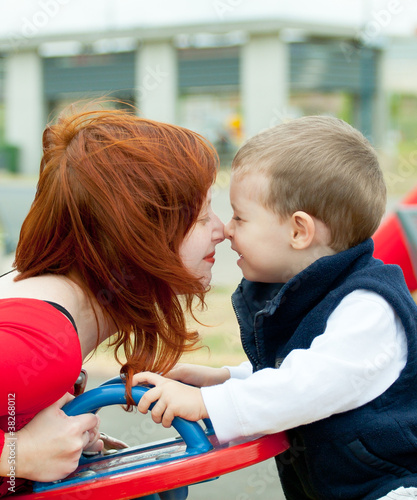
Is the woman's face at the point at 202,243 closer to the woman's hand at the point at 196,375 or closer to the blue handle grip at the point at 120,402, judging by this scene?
the woman's hand at the point at 196,375

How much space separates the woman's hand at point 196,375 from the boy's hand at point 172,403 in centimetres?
27

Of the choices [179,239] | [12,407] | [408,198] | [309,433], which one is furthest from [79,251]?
[408,198]

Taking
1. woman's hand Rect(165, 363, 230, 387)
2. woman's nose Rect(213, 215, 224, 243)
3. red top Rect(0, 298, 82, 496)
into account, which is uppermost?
woman's nose Rect(213, 215, 224, 243)

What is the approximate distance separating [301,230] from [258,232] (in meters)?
0.10

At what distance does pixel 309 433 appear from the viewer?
1.31m

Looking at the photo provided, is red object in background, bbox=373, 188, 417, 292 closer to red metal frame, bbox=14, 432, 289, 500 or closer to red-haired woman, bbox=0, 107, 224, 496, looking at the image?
red-haired woman, bbox=0, 107, 224, 496

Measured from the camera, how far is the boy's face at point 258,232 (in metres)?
1.44

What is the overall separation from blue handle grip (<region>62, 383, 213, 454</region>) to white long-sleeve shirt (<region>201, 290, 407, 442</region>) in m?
0.04

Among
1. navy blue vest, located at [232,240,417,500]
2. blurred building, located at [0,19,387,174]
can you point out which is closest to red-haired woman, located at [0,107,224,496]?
navy blue vest, located at [232,240,417,500]

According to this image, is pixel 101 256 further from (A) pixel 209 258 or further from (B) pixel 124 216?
(A) pixel 209 258

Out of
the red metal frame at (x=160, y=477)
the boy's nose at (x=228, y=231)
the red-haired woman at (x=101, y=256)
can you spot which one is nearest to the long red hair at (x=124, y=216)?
the red-haired woman at (x=101, y=256)

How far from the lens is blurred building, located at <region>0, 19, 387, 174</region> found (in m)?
15.3

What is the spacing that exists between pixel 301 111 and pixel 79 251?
15785mm

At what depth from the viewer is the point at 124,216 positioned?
1.30 m
